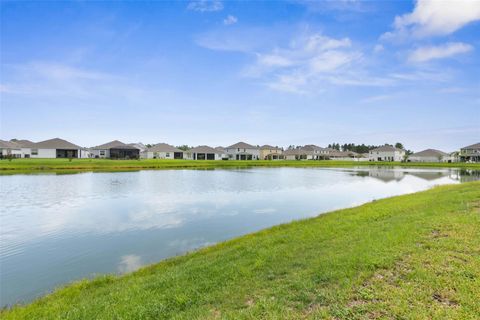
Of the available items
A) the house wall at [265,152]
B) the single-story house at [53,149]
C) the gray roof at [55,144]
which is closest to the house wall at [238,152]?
A: the house wall at [265,152]

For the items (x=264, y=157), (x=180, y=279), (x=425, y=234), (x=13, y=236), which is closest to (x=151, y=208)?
(x=13, y=236)

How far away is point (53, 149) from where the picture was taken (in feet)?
252

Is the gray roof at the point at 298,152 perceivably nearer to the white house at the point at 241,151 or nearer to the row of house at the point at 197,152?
the row of house at the point at 197,152

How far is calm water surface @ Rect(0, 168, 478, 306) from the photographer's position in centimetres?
1059

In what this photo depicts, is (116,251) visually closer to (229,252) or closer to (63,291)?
(63,291)

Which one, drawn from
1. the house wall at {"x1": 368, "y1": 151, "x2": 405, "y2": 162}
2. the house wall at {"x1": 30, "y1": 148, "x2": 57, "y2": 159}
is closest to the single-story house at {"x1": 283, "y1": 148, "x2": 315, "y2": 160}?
the house wall at {"x1": 368, "y1": 151, "x2": 405, "y2": 162}

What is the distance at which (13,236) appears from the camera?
13.9 meters

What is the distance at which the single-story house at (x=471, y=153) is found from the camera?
338 ft

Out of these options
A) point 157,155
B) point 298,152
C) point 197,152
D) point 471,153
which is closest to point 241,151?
point 197,152

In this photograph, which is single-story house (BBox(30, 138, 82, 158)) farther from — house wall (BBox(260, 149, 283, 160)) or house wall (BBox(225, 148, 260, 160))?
house wall (BBox(260, 149, 283, 160))

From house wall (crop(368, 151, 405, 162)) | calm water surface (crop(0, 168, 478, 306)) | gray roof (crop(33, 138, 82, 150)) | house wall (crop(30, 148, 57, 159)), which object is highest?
gray roof (crop(33, 138, 82, 150))

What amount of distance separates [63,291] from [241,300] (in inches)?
224

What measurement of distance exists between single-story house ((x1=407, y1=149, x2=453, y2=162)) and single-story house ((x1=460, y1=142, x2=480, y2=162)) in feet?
23.3

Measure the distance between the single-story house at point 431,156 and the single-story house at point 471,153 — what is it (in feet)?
23.3
